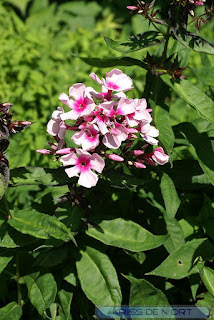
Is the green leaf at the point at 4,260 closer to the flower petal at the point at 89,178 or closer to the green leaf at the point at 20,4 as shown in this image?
the flower petal at the point at 89,178

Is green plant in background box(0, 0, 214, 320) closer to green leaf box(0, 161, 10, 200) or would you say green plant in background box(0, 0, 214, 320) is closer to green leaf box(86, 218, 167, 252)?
green leaf box(86, 218, 167, 252)

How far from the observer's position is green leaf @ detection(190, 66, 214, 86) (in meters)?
2.26

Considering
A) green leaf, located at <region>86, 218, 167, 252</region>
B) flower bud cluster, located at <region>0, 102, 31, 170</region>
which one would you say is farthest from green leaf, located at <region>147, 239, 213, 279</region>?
flower bud cluster, located at <region>0, 102, 31, 170</region>

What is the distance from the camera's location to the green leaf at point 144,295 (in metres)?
2.06

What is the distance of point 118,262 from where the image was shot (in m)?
2.54

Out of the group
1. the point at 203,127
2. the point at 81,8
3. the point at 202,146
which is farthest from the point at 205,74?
the point at 81,8

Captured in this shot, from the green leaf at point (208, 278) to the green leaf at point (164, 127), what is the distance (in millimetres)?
540

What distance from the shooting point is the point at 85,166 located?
1810mm

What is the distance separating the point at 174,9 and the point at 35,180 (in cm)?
93

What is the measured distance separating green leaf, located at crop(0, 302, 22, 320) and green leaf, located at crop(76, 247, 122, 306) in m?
0.34

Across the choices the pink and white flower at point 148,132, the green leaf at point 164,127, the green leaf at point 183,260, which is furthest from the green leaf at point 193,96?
the green leaf at point 183,260

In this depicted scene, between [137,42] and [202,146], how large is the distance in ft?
1.79

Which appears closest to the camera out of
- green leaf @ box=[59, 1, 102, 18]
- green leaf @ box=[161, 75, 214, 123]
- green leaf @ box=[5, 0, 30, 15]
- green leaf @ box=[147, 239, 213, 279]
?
green leaf @ box=[161, 75, 214, 123]

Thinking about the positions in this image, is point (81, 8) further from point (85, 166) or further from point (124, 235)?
point (85, 166)
